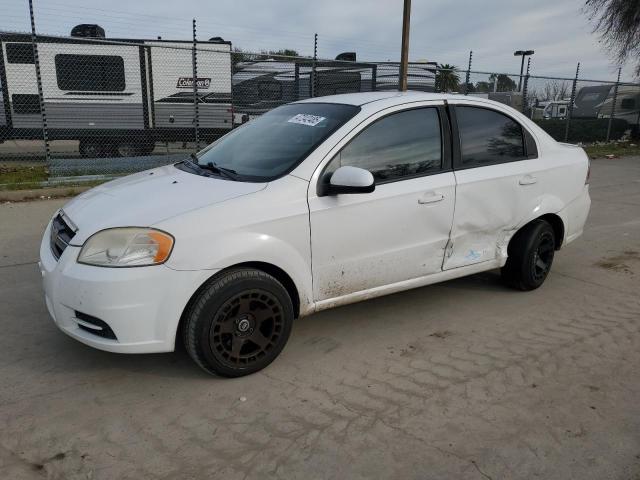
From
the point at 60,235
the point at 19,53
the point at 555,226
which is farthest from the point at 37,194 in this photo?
the point at 555,226

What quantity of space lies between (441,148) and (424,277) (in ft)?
3.07

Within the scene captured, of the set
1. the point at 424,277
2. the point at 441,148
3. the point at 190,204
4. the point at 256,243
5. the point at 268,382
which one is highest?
the point at 441,148

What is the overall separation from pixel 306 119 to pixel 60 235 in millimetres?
1773

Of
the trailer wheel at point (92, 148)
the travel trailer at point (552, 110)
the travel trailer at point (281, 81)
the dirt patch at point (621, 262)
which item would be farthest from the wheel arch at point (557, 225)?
the travel trailer at point (552, 110)

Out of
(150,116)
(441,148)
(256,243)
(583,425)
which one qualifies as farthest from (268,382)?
(150,116)

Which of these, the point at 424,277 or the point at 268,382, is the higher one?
the point at 424,277

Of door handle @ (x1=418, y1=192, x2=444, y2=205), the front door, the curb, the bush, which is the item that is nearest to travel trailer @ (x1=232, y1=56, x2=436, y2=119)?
the curb

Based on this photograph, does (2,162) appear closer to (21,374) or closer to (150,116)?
(150,116)

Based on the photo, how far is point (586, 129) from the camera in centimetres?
1977

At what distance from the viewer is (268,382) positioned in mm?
3105

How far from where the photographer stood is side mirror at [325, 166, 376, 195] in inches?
124

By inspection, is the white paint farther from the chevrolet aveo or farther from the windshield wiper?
the windshield wiper

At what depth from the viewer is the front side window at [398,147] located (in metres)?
3.47

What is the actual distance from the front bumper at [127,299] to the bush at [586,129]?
18370mm
